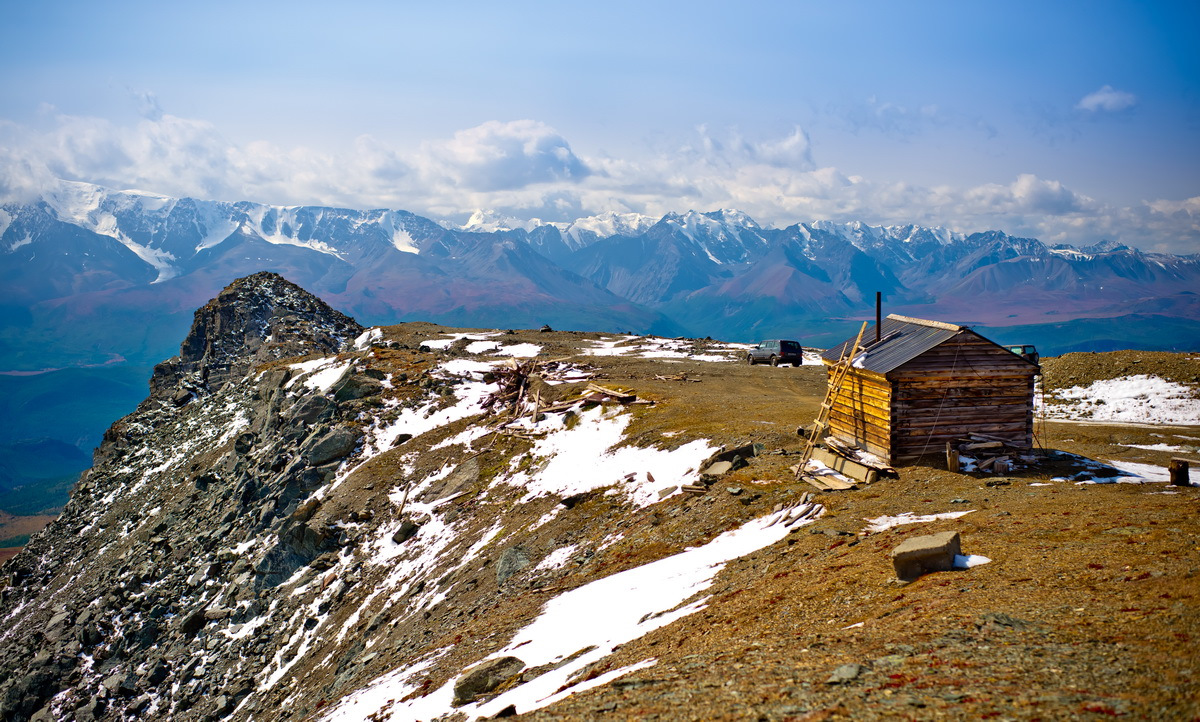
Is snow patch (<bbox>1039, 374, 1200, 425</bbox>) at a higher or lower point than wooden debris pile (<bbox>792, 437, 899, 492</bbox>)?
lower

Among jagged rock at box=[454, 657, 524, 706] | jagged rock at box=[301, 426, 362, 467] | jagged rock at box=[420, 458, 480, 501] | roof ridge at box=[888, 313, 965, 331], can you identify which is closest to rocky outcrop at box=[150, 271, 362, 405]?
jagged rock at box=[301, 426, 362, 467]

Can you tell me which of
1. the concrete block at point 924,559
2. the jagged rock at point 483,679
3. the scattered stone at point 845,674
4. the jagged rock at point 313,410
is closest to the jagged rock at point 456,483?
the jagged rock at point 313,410

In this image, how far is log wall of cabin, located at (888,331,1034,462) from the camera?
80.1 feet

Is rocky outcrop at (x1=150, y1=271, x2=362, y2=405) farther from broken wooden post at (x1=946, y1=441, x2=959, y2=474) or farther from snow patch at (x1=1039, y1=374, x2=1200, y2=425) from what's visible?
snow patch at (x1=1039, y1=374, x2=1200, y2=425)

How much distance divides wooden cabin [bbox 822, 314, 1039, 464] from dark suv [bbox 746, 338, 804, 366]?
32.1 metres

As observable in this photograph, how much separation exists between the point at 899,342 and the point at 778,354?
31916mm

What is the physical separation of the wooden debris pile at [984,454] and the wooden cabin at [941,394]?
327mm

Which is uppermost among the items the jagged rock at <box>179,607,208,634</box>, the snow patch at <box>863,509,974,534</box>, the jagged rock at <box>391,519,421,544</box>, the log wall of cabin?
the log wall of cabin

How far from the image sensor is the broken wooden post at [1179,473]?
2041cm

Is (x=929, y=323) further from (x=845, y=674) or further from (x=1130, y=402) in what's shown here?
(x=1130, y=402)

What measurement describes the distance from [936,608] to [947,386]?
14648 millimetres

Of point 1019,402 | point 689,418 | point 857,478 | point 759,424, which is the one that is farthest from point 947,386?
point 689,418

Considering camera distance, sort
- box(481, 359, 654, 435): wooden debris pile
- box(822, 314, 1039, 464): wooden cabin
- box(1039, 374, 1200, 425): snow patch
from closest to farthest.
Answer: box(822, 314, 1039, 464): wooden cabin, box(1039, 374, 1200, 425): snow patch, box(481, 359, 654, 435): wooden debris pile

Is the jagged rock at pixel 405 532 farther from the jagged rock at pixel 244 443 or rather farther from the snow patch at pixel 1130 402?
the snow patch at pixel 1130 402
